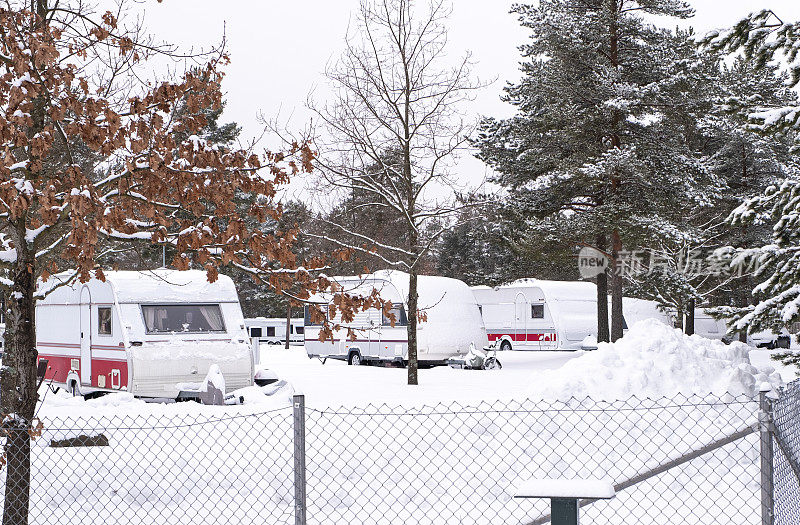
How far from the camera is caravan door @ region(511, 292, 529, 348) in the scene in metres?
31.4

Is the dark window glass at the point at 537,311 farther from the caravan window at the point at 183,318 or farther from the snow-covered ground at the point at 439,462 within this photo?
the snow-covered ground at the point at 439,462

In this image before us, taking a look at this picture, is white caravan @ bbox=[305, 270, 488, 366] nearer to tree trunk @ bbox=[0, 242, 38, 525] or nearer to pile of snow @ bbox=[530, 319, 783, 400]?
pile of snow @ bbox=[530, 319, 783, 400]

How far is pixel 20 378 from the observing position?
5484 mm

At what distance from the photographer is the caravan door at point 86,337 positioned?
50.7 ft

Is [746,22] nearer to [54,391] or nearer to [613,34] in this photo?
[54,391]

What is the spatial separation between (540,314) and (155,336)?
1882 cm

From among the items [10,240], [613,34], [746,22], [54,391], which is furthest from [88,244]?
[613,34]

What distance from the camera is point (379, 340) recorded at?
→ 2516cm

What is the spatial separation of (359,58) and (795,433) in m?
14.0

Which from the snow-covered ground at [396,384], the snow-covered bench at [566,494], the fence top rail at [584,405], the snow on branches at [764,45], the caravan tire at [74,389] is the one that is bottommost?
the snow-covered ground at [396,384]

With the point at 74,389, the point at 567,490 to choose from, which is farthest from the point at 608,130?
the point at 567,490

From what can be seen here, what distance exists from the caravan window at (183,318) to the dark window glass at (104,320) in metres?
0.67

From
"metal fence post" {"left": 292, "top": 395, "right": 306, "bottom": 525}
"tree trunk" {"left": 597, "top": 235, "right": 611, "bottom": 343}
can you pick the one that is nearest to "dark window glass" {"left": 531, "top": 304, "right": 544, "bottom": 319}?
"tree trunk" {"left": 597, "top": 235, "right": 611, "bottom": 343}

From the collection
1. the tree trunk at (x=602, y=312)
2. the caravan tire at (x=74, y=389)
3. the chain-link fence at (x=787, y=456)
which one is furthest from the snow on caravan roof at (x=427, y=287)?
the chain-link fence at (x=787, y=456)
